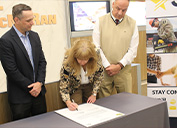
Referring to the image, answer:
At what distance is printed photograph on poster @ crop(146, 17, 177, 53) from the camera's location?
2.90 m

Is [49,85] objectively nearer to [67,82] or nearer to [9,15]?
[67,82]

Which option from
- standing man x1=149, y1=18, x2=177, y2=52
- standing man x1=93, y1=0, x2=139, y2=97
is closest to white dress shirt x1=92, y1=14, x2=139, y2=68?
standing man x1=93, y1=0, x2=139, y2=97

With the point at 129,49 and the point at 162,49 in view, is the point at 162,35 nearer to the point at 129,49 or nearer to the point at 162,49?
the point at 162,49

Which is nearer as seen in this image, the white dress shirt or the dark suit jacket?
the dark suit jacket

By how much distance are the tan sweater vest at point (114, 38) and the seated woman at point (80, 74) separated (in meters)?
0.40

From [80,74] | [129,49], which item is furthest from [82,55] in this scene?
[129,49]

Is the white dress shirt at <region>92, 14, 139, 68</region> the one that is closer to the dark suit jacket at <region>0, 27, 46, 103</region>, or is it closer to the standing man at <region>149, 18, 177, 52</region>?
the standing man at <region>149, 18, 177, 52</region>

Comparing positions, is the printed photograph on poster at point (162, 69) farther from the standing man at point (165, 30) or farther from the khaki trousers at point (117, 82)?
the khaki trousers at point (117, 82)

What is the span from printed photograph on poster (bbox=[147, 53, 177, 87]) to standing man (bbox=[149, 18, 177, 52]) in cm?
9

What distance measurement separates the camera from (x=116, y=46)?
2451 mm

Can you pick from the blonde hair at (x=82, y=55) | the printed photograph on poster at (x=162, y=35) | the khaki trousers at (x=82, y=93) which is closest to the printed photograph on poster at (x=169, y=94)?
the printed photograph on poster at (x=162, y=35)

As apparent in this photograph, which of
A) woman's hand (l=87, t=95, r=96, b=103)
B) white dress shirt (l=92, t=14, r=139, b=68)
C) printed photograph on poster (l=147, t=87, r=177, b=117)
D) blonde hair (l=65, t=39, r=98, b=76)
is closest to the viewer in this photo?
blonde hair (l=65, t=39, r=98, b=76)

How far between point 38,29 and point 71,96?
1.89 meters

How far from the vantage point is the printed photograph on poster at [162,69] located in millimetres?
2963
